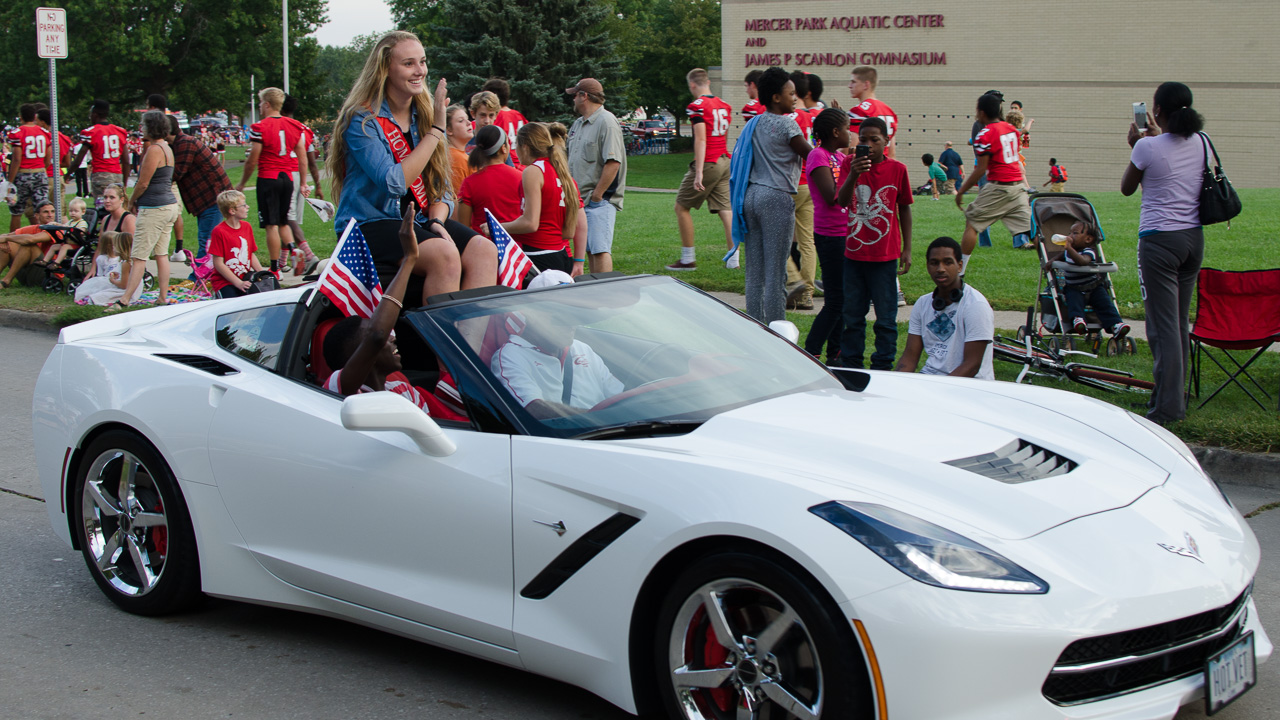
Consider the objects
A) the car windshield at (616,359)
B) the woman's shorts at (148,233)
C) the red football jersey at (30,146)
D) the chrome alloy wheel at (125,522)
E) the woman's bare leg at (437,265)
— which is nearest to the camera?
the car windshield at (616,359)

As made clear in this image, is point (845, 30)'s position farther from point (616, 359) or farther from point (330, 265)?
point (616, 359)

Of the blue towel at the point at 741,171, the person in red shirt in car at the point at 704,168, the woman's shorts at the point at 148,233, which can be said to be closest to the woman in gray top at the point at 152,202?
the woman's shorts at the point at 148,233

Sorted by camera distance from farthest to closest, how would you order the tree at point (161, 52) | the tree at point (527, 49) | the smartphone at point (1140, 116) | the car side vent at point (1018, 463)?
1. the tree at point (161, 52)
2. the tree at point (527, 49)
3. the smartphone at point (1140, 116)
4. the car side vent at point (1018, 463)

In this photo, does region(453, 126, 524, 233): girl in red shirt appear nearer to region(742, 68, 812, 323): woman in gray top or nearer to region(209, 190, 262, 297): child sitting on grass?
region(742, 68, 812, 323): woman in gray top

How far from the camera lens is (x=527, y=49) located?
38.8 m

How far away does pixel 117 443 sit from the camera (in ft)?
13.8

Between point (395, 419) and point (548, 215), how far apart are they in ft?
17.0

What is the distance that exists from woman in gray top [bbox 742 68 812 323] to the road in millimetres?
3991

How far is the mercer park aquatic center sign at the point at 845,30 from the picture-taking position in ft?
117

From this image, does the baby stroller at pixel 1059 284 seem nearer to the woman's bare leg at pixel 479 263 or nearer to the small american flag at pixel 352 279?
the woman's bare leg at pixel 479 263

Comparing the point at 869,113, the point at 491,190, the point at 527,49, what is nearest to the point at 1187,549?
the point at 491,190

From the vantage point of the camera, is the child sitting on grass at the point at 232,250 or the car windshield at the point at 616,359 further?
the child sitting on grass at the point at 232,250

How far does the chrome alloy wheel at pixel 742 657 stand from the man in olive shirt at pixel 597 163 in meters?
7.55

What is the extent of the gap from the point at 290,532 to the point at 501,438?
2.98 feet
